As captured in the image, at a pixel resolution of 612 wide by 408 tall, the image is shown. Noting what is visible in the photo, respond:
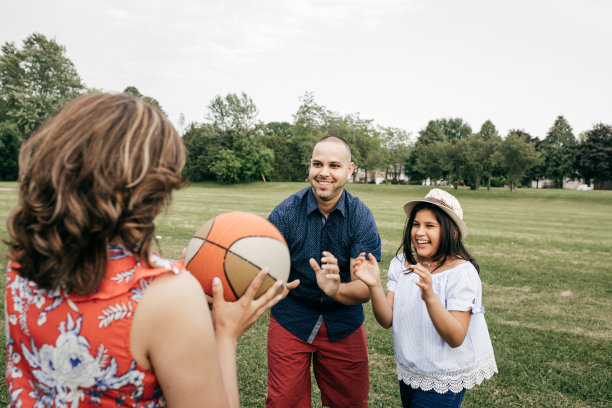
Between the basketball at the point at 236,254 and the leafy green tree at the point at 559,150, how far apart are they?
67470mm

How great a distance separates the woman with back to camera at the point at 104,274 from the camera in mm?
1319

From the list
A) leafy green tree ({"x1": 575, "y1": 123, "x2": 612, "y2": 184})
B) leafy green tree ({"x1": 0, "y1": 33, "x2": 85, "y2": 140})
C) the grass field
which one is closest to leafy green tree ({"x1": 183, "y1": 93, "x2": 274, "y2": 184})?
leafy green tree ({"x1": 0, "y1": 33, "x2": 85, "y2": 140})

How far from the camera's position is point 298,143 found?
228ft

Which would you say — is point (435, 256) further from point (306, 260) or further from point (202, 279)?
point (202, 279)

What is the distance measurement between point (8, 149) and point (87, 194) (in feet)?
225

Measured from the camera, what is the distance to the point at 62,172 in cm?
131

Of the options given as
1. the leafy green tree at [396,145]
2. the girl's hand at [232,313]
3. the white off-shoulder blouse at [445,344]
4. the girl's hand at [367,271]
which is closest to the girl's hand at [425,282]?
the white off-shoulder blouse at [445,344]

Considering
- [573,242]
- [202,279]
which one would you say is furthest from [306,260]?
[573,242]

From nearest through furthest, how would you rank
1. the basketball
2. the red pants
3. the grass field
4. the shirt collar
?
1. the basketball
2. the red pants
3. the shirt collar
4. the grass field

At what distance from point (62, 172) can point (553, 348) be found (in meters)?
6.89

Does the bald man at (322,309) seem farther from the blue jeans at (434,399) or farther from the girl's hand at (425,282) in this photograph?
the girl's hand at (425,282)

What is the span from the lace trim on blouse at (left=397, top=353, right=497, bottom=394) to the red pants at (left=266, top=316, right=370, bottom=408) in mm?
855

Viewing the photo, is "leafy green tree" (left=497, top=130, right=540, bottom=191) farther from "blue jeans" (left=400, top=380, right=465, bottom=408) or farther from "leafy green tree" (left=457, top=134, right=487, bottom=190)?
"blue jeans" (left=400, top=380, right=465, bottom=408)

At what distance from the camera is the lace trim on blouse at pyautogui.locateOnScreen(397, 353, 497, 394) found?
2.98 metres
